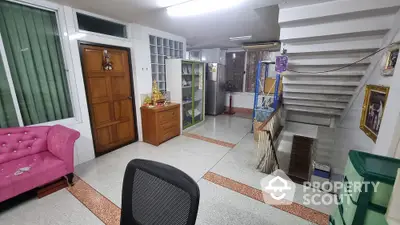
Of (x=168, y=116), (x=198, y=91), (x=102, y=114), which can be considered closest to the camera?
(x=102, y=114)

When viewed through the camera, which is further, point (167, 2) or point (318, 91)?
point (318, 91)

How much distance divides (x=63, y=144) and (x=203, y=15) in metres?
2.67

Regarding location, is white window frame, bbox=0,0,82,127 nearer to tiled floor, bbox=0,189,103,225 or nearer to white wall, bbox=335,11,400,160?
tiled floor, bbox=0,189,103,225

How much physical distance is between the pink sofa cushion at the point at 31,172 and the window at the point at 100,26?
6.49 ft

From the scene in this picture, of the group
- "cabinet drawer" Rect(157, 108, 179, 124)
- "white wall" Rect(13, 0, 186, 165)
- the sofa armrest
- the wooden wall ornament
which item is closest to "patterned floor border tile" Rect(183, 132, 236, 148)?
"cabinet drawer" Rect(157, 108, 179, 124)

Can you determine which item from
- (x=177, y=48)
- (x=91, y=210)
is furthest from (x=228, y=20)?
(x=91, y=210)

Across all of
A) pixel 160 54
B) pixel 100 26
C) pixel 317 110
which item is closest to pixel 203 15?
pixel 160 54

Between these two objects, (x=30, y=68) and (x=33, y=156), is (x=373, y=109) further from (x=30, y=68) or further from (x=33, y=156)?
(x=30, y=68)

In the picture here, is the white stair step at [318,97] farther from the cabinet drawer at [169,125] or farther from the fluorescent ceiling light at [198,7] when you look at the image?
the cabinet drawer at [169,125]

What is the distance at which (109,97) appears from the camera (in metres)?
3.06

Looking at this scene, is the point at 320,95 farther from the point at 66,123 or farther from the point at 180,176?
the point at 66,123

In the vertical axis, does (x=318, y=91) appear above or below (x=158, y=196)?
above

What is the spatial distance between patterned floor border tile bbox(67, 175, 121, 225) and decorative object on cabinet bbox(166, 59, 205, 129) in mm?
2383

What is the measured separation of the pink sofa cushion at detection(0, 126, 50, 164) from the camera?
1960 mm
